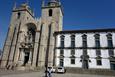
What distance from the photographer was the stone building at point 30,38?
117 feet

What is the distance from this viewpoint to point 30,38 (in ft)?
136

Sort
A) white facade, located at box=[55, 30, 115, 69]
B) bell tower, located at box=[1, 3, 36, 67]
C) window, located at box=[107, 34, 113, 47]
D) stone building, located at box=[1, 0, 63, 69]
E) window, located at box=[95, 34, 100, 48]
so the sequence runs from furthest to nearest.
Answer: bell tower, located at box=[1, 3, 36, 67]
stone building, located at box=[1, 0, 63, 69]
window, located at box=[95, 34, 100, 48]
window, located at box=[107, 34, 113, 47]
white facade, located at box=[55, 30, 115, 69]

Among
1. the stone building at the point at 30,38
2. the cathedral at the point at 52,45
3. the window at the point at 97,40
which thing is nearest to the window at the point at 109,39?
the cathedral at the point at 52,45

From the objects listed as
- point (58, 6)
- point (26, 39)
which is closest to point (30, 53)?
point (26, 39)

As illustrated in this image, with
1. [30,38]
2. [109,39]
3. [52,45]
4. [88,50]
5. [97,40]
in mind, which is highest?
[30,38]

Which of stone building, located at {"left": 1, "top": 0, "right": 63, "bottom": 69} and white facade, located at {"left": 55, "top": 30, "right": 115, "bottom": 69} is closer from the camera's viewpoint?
white facade, located at {"left": 55, "top": 30, "right": 115, "bottom": 69}

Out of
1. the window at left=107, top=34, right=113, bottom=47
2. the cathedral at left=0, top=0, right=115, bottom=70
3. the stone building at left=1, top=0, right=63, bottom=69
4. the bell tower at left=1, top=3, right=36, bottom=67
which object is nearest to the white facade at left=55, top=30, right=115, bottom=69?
the cathedral at left=0, top=0, right=115, bottom=70

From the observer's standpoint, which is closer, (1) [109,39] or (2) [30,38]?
(1) [109,39]

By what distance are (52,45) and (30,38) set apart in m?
9.50

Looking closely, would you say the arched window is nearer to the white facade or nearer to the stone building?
the white facade

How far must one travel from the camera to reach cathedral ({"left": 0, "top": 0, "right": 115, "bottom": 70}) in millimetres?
32594

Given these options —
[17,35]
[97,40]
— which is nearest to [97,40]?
[97,40]

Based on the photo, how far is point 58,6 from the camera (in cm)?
4153

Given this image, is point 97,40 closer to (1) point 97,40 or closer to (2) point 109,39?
(1) point 97,40
